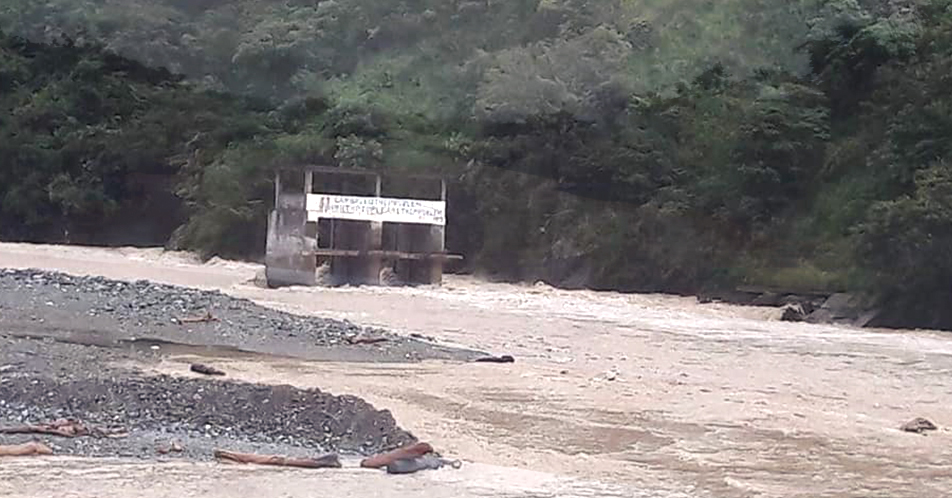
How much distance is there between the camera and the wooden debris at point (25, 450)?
8.64 m

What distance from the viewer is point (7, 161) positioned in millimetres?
44531

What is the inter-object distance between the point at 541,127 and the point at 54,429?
25.6m

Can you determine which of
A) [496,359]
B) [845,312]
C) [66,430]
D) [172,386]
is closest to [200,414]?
[172,386]

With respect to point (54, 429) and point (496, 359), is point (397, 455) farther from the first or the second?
point (496, 359)

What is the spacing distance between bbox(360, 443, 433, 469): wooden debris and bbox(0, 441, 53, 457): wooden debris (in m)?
1.89

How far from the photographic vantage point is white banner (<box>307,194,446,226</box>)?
92.3 feet

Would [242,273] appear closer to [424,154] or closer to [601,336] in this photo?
[424,154]

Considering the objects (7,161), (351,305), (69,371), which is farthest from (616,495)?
(7,161)

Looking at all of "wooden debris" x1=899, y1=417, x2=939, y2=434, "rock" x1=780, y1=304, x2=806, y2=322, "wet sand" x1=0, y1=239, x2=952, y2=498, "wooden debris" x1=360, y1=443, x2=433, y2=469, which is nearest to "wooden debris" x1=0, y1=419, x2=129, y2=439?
"wet sand" x1=0, y1=239, x2=952, y2=498

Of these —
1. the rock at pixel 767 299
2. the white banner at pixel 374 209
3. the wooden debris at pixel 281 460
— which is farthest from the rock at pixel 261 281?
the wooden debris at pixel 281 460

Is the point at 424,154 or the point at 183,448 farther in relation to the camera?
the point at 424,154

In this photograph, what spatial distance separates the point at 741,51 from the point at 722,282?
20.4 feet

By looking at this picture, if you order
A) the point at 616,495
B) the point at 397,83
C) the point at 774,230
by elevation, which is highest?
the point at 397,83

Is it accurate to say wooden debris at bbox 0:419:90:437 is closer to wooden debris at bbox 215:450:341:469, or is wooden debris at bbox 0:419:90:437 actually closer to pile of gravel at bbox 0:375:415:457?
pile of gravel at bbox 0:375:415:457
